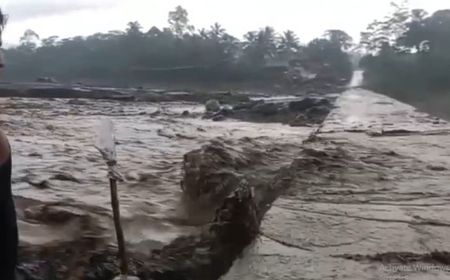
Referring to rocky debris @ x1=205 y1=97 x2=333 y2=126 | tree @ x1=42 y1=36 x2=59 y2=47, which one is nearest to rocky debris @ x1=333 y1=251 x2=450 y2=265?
rocky debris @ x1=205 y1=97 x2=333 y2=126

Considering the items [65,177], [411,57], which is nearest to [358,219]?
[65,177]

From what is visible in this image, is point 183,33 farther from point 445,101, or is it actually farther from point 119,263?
point 119,263

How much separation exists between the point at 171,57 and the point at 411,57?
53.8 feet

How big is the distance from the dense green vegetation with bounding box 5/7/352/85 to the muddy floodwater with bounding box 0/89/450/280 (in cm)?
3030

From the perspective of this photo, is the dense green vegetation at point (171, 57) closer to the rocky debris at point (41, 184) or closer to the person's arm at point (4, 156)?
the rocky debris at point (41, 184)

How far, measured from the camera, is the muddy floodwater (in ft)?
11.2

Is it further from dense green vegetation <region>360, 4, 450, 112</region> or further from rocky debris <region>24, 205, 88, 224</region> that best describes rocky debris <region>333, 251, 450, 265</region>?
dense green vegetation <region>360, 4, 450, 112</region>

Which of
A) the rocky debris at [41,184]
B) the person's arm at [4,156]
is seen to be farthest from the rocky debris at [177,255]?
the rocky debris at [41,184]

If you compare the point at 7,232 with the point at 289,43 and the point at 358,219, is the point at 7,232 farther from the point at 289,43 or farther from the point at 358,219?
the point at 289,43

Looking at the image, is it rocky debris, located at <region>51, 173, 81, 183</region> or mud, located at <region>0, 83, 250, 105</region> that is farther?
mud, located at <region>0, 83, 250, 105</region>

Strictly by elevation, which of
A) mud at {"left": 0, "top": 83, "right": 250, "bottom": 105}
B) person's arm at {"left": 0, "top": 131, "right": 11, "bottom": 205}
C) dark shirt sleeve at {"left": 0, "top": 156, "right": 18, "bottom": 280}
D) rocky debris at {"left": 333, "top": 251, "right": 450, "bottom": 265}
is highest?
person's arm at {"left": 0, "top": 131, "right": 11, "bottom": 205}

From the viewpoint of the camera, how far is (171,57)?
40.2 metres

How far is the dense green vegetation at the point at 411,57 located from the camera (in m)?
27.1

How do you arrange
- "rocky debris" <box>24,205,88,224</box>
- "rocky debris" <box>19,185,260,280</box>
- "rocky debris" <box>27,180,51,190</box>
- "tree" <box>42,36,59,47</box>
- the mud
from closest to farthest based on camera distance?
"rocky debris" <box>19,185,260,280</box> < "rocky debris" <box>24,205,88,224</box> < "rocky debris" <box>27,180,51,190</box> < the mud < "tree" <box>42,36,59,47</box>
